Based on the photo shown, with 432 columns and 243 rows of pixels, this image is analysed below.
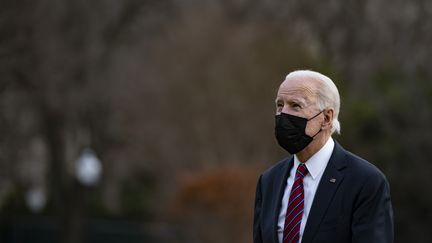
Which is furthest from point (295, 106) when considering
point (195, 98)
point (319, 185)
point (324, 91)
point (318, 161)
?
point (195, 98)

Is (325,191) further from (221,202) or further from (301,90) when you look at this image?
(221,202)

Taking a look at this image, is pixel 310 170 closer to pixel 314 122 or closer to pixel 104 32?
pixel 314 122

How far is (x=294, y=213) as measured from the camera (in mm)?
5336

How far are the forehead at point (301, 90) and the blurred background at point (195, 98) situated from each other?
16637mm

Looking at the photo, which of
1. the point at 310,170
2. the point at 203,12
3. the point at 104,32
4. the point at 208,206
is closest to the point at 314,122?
the point at 310,170

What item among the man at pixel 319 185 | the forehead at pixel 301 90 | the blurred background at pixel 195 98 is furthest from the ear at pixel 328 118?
the blurred background at pixel 195 98

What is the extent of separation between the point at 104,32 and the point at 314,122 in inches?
1001

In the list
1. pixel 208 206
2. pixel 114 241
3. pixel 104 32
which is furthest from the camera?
pixel 114 241

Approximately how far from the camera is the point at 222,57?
3103cm

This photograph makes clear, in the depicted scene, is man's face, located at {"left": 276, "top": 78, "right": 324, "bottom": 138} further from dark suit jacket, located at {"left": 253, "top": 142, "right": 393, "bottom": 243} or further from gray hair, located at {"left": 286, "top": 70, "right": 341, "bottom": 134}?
dark suit jacket, located at {"left": 253, "top": 142, "right": 393, "bottom": 243}

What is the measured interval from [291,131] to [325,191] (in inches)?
14.0

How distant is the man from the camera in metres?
5.18

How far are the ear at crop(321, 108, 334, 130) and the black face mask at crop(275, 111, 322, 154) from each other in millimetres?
39

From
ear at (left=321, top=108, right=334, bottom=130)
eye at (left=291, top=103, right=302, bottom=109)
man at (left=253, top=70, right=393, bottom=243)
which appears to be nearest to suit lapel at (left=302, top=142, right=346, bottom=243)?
man at (left=253, top=70, right=393, bottom=243)
